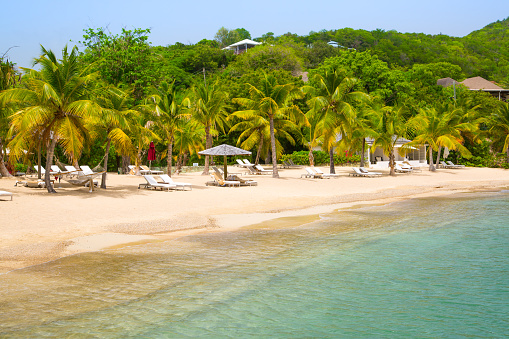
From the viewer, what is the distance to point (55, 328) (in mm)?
6016

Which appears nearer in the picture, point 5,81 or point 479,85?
point 5,81

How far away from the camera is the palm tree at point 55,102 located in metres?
16.3

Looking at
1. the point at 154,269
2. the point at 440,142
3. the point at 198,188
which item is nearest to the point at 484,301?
the point at 154,269

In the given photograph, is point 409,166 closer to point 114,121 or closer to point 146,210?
point 114,121

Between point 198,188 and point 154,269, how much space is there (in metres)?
12.8

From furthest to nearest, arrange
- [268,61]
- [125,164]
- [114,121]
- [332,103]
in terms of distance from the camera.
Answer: [268,61] → [125,164] → [332,103] → [114,121]

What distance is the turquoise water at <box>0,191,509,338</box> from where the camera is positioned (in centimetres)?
641

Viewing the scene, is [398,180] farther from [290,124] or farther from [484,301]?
[484,301]

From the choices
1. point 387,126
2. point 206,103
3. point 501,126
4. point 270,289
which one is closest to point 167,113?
point 206,103

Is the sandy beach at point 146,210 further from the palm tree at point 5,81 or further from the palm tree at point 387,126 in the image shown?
the palm tree at point 387,126

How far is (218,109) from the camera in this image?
2958cm

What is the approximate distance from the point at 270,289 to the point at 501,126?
37037 millimetres

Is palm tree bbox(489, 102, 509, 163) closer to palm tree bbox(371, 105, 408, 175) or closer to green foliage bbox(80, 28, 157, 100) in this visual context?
palm tree bbox(371, 105, 408, 175)

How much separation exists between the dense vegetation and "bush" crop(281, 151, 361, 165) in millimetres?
174
